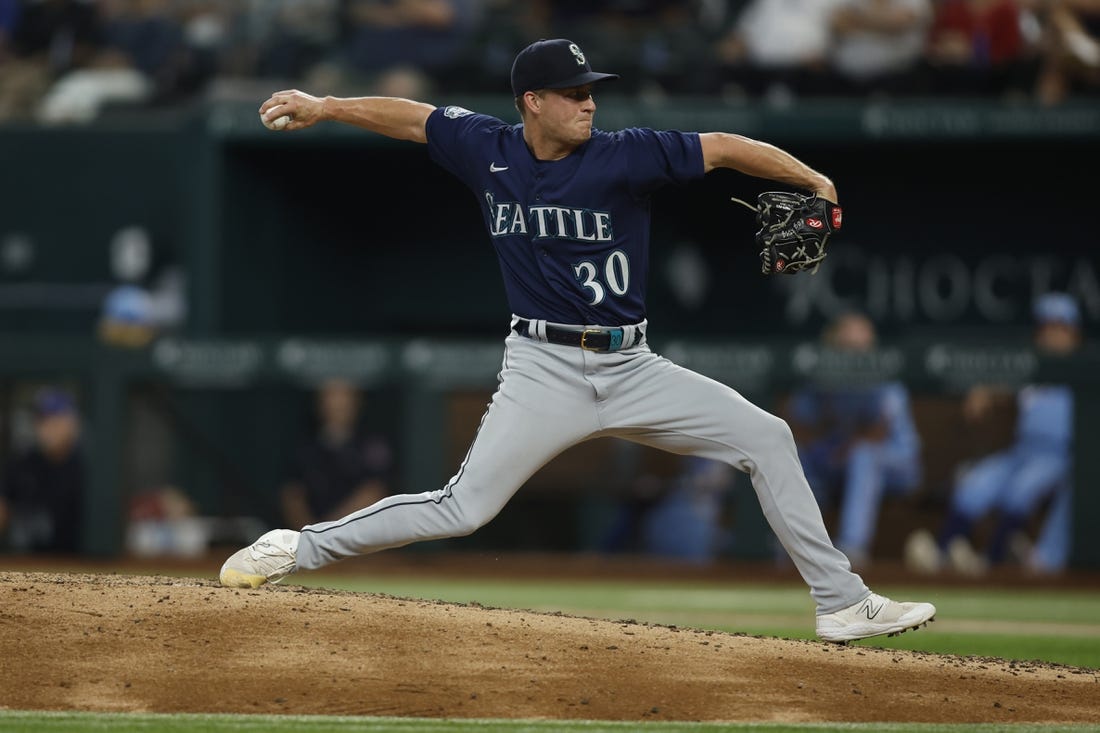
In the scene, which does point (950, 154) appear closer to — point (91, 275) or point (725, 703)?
point (91, 275)

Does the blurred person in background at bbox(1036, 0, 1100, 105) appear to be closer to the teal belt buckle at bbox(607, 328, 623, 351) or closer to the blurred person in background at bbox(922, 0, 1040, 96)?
the blurred person in background at bbox(922, 0, 1040, 96)

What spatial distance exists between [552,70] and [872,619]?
1.93m

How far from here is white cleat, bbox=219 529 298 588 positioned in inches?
214

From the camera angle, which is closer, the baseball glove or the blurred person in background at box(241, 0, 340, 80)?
the baseball glove

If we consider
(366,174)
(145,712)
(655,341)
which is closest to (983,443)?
(655,341)

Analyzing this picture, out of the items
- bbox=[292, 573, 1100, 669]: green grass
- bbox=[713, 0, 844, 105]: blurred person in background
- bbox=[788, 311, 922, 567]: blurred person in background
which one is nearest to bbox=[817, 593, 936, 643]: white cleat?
bbox=[292, 573, 1100, 669]: green grass

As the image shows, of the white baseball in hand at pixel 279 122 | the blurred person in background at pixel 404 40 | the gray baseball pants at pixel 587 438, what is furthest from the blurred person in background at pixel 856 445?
the white baseball in hand at pixel 279 122

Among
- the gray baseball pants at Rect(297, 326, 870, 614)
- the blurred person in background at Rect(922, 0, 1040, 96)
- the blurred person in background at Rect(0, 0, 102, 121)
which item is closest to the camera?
the gray baseball pants at Rect(297, 326, 870, 614)

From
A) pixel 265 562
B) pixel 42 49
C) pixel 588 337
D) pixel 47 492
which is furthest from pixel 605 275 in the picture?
pixel 42 49

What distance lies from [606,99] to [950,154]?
→ 2.95m

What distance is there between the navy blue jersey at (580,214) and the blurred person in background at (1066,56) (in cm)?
770

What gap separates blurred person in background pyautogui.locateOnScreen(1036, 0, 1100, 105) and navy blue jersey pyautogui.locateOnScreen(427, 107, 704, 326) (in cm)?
770

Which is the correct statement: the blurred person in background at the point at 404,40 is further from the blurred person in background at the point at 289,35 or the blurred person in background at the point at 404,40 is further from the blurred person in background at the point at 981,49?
the blurred person in background at the point at 981,49

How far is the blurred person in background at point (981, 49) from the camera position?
12461 millimetres
